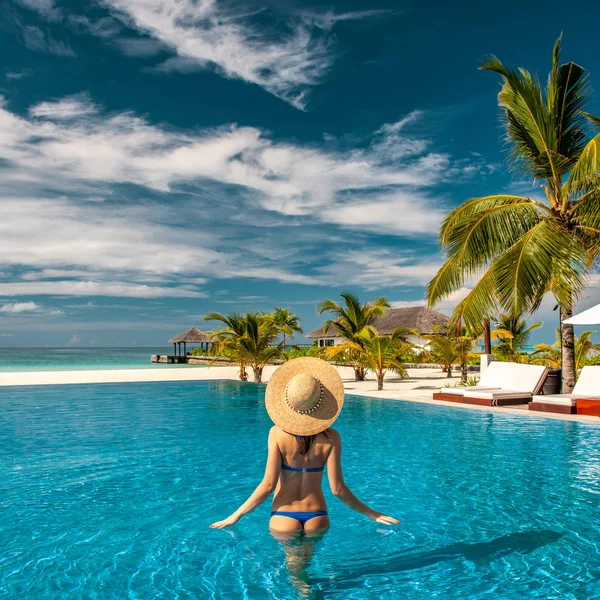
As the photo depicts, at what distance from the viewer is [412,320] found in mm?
40750

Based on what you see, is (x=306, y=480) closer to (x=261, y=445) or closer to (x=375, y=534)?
(x=375, y=534)

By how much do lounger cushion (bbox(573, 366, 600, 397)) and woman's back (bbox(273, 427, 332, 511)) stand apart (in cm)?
1051

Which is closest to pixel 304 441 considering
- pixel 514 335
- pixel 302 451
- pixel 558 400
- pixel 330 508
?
pixel 302 451

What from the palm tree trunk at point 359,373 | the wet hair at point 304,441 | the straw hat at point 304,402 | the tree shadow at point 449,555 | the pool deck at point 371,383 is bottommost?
the tree shadow at point 449,555

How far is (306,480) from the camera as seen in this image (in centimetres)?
374

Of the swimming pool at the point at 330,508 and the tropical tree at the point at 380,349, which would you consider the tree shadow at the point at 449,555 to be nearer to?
the swimming pool at the point at 330,508

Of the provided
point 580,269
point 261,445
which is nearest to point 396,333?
point 580,269

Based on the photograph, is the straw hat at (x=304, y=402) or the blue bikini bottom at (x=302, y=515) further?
the blue bikini bottom at (x=302, y=515)

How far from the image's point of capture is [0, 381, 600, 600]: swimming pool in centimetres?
403

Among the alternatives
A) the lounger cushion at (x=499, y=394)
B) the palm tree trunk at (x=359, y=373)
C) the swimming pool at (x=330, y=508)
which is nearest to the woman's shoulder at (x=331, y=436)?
the swimming pool at (x=330, y=508)

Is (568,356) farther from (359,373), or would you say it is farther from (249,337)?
(249,337)

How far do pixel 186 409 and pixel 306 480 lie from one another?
35.7ft

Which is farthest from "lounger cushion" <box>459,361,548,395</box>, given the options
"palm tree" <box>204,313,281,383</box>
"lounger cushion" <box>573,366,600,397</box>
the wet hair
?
the wet hair

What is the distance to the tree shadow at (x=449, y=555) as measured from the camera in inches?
160
